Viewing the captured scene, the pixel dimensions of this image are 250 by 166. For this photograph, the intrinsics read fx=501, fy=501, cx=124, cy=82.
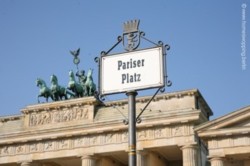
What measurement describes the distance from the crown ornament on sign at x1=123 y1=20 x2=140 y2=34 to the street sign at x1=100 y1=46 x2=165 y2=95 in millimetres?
389

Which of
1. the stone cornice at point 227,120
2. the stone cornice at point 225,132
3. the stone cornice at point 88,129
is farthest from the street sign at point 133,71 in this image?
the stone cornice at point 88,129

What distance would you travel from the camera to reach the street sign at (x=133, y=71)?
25.6ft

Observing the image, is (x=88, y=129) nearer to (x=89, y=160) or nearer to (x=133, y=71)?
(x=89, y=160)

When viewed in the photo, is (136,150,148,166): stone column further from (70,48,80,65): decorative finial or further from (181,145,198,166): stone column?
(70,48,80,65): decorative finial

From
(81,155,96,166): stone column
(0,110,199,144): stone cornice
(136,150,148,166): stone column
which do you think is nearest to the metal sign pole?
(0,110,199,144): stone cornice

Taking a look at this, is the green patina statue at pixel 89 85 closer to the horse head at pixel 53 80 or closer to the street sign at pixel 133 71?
the horse head at pixel 53 80

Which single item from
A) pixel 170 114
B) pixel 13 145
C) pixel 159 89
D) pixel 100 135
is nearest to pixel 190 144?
pixel 170 114

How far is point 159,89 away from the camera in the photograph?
7.90 m

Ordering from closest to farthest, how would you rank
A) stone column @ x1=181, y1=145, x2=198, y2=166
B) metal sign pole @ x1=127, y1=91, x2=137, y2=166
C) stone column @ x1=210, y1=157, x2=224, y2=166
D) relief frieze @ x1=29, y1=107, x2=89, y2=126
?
metal sign pole @ x1=127, y1=91, x2=137, y2=166 < stone column @ x1=210, y1=157, x2=224, y2=166 < stone column @ x1=181, y1=145, x2=198, y2=166 < relief frieze @ x1=29, y1=107, x2=89, y2=126

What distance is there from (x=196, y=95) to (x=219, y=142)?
7.13 m

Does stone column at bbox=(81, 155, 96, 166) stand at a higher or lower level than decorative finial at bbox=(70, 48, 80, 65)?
lower

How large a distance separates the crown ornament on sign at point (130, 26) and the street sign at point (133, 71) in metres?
0.39

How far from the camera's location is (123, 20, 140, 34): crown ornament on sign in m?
8.12

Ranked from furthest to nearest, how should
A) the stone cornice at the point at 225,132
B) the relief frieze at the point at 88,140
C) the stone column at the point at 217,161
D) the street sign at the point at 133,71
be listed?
the relief frieze at the point at 88,140 → the stone column at the point at 217,161 → the stone cornice at the point at 225,132 → the street sign at the point at 133,71
